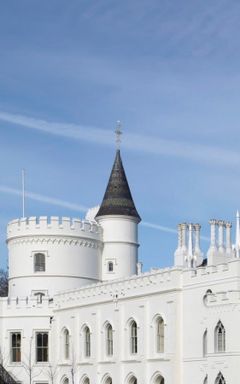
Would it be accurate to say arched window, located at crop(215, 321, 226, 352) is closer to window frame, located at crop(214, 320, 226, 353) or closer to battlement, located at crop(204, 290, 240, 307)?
window frame, located at crop(214, 320, 226, 353)

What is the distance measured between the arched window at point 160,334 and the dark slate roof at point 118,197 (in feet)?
51.4

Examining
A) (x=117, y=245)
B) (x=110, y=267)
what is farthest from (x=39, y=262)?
(x=117, y=245)

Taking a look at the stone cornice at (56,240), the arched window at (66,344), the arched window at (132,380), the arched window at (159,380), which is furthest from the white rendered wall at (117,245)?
the arched window at (159,380)

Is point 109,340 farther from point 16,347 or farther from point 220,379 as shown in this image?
point 220,379

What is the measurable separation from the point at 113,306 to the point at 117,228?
36.7ft

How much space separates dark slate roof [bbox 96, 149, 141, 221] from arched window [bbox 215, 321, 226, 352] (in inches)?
890

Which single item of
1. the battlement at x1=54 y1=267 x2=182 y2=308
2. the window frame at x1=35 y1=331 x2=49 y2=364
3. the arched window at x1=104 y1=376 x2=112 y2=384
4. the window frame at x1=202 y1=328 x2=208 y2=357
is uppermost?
the battlement at x1=54 y1=267 x2=182 y2=308

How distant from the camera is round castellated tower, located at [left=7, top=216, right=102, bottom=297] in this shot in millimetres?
64688

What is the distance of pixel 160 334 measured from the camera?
52.4 metres

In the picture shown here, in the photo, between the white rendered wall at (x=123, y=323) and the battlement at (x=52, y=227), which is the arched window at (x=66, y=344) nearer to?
the white rendered wall at (x=123, y=323)

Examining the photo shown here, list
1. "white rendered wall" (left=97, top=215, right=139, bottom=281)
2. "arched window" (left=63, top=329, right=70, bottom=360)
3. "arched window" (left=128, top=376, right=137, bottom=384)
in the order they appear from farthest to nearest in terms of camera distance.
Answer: "white rendered wall" (left=97, top=215, right=139, bottom=281)
"arched window" (left=63, top=329, right=70, bottom=360)
"arched window" (left=128, top=376, right=137, bottom=384)

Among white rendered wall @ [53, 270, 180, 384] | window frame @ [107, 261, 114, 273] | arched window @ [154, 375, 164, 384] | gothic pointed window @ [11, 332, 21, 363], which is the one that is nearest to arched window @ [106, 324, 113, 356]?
white rendered wall @ [53, 270, 180, 384]

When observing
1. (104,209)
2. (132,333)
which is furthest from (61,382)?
(104,209)

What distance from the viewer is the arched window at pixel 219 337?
45.0 m
